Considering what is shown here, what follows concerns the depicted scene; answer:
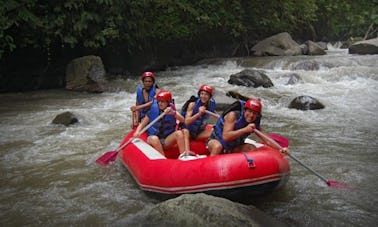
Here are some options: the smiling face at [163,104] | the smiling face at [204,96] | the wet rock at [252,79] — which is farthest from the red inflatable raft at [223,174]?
the wet rock at [252,79]

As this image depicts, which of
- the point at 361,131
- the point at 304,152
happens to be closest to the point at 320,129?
the point at 361,131

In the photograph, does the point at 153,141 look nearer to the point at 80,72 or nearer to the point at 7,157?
the point at 7,157

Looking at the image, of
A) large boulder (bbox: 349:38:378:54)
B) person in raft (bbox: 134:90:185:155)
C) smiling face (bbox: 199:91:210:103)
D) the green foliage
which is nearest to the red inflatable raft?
person in raft (bbox: 134:90:185:155)

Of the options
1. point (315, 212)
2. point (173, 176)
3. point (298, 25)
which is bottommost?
point (315, 212)

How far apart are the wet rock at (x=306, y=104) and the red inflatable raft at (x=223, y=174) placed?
3888mm

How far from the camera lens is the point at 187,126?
4.50 m

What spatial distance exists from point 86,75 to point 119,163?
17.8 feet

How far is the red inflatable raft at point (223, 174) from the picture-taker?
132 inches

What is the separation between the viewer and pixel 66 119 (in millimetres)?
6527

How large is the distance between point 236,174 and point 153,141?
1248 mm

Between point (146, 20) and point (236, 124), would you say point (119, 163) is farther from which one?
point (146, 20)

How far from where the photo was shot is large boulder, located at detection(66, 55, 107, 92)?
31.8 ft

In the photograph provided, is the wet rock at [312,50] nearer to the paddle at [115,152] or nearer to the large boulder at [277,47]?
the large boulder at [277,47]

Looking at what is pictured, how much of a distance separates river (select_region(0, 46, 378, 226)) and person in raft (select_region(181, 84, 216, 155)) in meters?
0.85
